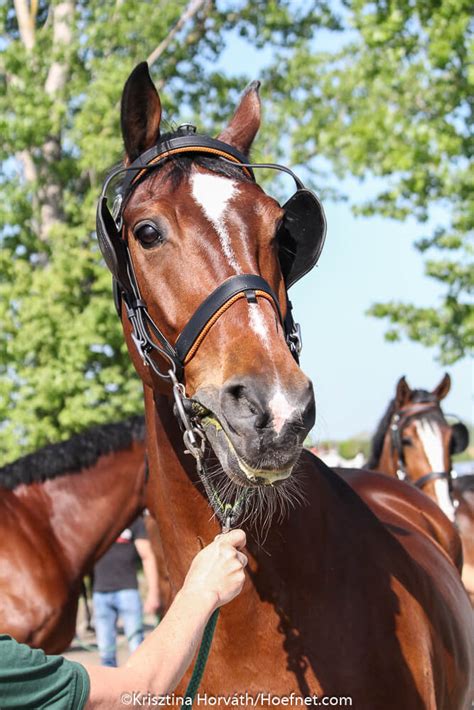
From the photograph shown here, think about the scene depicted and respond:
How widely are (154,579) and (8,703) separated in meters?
7.31

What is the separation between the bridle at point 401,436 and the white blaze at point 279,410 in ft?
19.6

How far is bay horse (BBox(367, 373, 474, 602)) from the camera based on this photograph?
7.90 metres

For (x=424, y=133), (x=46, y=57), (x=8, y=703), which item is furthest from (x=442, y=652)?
(x=46, y=57)

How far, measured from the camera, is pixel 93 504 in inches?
257

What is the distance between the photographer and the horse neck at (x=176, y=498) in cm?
268

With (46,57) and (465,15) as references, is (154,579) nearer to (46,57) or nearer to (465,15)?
(465,15)

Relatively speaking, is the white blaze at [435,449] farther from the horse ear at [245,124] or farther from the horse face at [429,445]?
the horse ear at [245,124]

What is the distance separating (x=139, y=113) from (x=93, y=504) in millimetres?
4170

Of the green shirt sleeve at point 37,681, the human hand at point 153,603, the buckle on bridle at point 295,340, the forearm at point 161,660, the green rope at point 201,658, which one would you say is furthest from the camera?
the human hand at point 153,603

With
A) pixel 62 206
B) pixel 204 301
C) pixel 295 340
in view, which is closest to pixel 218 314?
pixel 204 301

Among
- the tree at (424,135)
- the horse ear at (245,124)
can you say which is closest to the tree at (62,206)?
the tree at (424,135)

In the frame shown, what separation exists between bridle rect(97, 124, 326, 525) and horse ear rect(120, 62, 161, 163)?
0.24ft

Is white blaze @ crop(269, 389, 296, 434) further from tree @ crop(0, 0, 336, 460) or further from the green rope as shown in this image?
tree @ crop(0, 0, 336, 460)

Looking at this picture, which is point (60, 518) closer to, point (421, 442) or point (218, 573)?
point (421, 442)
